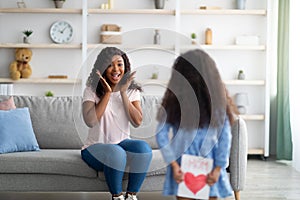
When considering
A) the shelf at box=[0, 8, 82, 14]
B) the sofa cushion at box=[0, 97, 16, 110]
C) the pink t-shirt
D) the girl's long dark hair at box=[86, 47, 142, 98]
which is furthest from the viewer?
the shelf at box=[0, 8, 82, 14]

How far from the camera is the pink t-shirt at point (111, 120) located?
3.33 meters

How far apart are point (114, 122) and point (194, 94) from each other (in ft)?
3.39

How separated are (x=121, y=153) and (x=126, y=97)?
0.45m

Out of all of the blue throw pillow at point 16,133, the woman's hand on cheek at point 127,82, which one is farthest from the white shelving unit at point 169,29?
the woman's hand on cheek at point 127,82

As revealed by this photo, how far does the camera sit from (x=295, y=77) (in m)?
6.12

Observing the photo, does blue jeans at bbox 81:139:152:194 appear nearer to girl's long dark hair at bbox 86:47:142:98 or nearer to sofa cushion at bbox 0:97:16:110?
girl's long dark hair at bbox 86:47:142:98

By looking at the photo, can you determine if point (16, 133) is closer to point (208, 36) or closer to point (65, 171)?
point (65, 171)

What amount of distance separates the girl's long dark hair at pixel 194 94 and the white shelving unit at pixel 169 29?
4.11 meters

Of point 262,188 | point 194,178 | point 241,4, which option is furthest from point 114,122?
point 241,4

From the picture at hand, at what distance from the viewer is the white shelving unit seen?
6555 mm

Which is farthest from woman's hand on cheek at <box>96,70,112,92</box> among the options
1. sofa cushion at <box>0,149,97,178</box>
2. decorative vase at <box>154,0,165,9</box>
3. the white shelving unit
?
decorative vase at <box>154,0,165,9</box>

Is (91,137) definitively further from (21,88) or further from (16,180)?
(21,88)

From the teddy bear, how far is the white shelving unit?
0.08 meters

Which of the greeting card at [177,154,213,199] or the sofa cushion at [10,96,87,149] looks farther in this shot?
the sofa cushion at [10,96,87,149]
